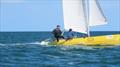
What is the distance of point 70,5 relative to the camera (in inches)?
1763

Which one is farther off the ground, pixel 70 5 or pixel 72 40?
pixel 70 5

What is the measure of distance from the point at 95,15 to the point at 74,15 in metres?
1.88

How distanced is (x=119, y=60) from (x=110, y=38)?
12212mm

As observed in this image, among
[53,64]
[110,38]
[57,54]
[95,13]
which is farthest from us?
[95,13]

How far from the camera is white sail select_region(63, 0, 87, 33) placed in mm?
44531

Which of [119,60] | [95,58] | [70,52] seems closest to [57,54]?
[70,52]

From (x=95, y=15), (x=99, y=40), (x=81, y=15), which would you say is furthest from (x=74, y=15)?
(x=99, y=40)

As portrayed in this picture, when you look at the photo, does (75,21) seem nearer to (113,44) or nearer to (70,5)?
(70,5)

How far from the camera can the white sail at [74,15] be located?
44.5 meters

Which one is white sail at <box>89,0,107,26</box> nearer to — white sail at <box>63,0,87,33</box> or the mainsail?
the mainsail

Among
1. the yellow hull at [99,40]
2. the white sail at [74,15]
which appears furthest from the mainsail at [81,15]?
the yellow hull at [99,40]

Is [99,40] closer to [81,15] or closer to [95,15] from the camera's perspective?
[95,15]

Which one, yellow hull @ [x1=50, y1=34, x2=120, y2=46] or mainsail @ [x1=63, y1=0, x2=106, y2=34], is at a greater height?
mainsail @ [x1=63, y1=0, x2=106, y2=34]

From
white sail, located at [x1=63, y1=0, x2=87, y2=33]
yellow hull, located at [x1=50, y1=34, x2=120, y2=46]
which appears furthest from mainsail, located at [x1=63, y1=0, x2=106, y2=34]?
yellow hull, located at [x1=50, y1=34, x2=120, y2=46]
